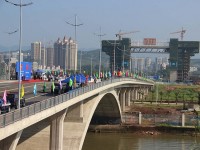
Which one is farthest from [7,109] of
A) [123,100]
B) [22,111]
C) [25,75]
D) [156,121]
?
[123,100]

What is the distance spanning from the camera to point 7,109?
2478 centimetres

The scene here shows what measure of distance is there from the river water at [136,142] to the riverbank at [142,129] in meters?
1.83

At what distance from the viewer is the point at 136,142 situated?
7150 centimetres

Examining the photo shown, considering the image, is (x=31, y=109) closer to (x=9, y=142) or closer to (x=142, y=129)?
(x=9, y=142)

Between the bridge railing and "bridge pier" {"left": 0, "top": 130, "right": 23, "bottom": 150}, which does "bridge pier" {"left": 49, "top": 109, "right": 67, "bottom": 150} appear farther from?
"bridge pier" {"left": 0, "top": 130, "right": 23, "bottom": 150}

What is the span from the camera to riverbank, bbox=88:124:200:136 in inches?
3167

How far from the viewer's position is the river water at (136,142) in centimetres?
6619

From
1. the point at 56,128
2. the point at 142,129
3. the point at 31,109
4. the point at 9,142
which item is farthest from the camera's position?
the point at 142,129

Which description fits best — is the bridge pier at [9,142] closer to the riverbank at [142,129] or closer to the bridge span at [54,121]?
the bridge span at [54,121]

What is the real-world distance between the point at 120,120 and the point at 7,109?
204ft

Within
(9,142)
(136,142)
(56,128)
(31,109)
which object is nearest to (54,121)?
(56,128)

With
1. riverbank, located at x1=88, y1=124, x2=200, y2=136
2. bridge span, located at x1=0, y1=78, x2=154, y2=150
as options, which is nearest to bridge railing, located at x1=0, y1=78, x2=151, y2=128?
bridge span, located at x1=0, y1=78, x2=154, y2=150

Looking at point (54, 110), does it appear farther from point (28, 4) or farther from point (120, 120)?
point (120, 120)

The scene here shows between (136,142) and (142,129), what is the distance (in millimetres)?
10631
